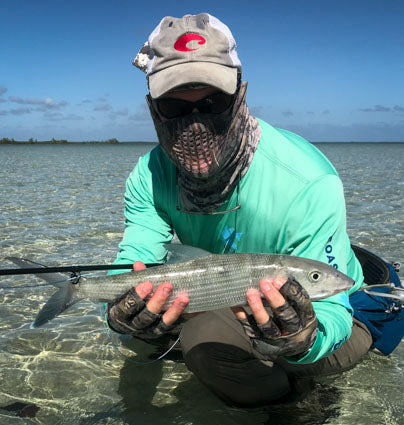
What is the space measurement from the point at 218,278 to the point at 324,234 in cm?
80

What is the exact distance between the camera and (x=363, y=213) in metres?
12.1

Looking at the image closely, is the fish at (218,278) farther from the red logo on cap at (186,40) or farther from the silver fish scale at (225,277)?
the red logo on cap at (186,40)

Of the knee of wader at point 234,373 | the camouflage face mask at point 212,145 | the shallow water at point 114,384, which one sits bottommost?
the shallow water at point 114,384

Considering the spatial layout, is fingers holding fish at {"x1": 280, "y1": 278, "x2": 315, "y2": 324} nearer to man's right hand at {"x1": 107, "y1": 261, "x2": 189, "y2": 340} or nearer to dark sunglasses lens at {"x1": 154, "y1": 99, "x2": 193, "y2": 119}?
man's right hand at {"x1": 107, "y1": 261, "x2": 189, "y2": 340}

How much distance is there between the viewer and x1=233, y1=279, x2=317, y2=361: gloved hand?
98.2 inches

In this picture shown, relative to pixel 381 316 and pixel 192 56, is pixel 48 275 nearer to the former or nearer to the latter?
pixel 192 56

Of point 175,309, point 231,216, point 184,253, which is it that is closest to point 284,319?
point 175,309

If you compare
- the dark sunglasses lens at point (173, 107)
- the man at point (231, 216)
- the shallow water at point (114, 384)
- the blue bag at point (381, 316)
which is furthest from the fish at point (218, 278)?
the blue bag at point (381, 316)

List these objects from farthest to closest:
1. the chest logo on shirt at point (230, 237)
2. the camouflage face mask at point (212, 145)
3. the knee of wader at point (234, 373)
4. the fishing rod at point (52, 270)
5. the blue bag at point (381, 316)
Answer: the blue bag at point (381, 316), the chest logo on shirt at point (230, 237), the knee of wader at point (234, 373), the fishing rod at point (52, 270), the camouflage face mask at point (212, 145)

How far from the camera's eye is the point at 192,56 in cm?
287

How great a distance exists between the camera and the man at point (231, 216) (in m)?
2.76

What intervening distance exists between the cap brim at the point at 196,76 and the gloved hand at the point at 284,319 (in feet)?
4.03

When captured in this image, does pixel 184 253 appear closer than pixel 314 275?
No

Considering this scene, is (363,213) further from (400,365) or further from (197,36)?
(197,36)
